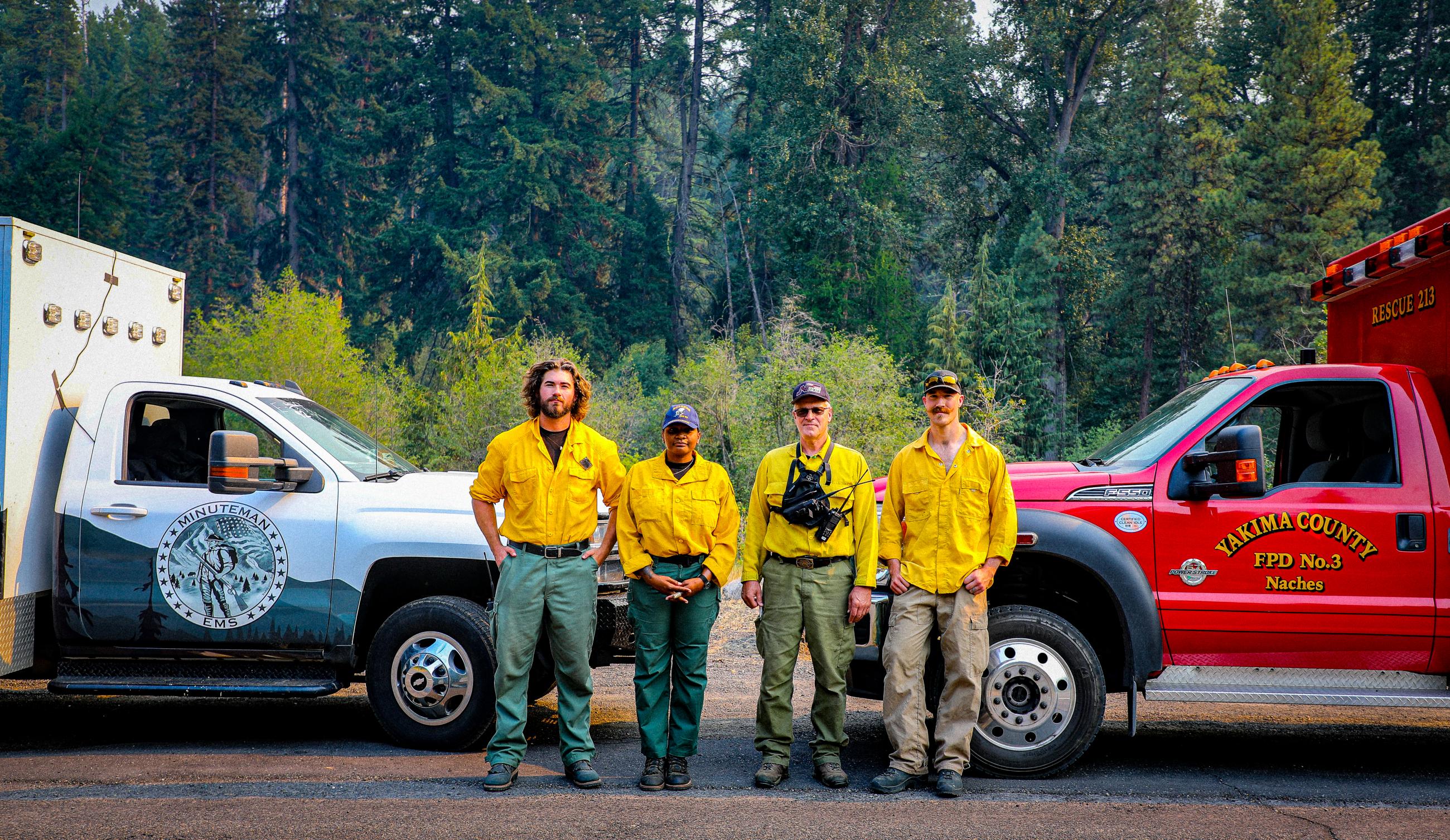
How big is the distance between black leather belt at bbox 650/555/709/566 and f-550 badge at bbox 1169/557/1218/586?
2.37 m

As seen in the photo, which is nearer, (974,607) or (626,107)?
(974,607)

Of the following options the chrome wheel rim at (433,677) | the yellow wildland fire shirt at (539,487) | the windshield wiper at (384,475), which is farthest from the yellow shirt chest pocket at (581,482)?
the windshield wiper at (384,475)

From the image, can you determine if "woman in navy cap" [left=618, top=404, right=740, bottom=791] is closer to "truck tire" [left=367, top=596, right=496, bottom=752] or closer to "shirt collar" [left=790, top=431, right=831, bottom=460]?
"shirt collar" [left=790, top=431, right=831, bottom=460]

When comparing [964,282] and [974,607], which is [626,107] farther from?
[974,607]

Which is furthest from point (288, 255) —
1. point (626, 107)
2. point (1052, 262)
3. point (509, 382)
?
point (1052, 262)

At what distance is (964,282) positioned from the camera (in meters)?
42.7

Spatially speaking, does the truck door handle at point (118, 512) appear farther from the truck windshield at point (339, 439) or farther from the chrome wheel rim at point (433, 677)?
the chrome wheel rim at point (433, 677)

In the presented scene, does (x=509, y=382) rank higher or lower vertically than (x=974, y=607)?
higher

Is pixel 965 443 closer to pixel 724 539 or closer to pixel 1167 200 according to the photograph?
pixel 724 539

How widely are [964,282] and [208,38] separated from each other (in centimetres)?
3283

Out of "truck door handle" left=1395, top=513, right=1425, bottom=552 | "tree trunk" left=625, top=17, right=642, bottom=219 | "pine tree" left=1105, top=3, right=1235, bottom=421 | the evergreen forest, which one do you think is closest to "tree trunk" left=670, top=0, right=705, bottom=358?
the evergreen forest

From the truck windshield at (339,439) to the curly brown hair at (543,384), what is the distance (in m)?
1.31

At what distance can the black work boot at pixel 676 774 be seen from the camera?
5562 mm

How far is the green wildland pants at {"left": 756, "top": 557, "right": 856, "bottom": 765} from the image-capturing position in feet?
18.2
